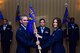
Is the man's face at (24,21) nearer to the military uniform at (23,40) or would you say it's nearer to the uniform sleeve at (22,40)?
the military uniform at (23,40)

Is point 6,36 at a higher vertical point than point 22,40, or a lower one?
lower

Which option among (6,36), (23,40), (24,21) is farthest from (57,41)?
(6,36)

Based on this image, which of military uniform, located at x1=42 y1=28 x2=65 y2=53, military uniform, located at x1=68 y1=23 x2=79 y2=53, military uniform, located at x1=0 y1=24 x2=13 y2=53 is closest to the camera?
military uniform, located at x1=42 y1=28 x2=65 y2=53

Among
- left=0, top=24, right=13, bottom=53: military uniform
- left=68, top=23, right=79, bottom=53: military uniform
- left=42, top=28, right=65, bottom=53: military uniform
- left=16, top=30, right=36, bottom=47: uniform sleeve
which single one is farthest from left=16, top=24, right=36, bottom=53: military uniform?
left=68, top=23, right=79, bottom=53: military uniform

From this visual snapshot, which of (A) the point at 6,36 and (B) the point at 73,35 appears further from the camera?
(B) the point at 73,35

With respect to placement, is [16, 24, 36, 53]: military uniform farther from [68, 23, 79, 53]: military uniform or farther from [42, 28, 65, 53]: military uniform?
[68, 23, 79, 53]: military uniform

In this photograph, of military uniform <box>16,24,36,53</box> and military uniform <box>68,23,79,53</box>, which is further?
military uniform <box>68,23,79,53</box>

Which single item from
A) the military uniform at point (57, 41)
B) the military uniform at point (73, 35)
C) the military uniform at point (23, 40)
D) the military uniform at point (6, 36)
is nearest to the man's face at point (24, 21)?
the military uniform at point (23, 40)

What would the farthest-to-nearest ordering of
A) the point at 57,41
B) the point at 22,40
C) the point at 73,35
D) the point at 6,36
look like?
the point at 73,35 → the point at 6,36 → the point at 57,41 → the point at 22,40

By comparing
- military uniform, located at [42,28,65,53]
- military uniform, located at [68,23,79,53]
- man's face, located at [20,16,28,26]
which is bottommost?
military uniform, located at [68,23,79,53]

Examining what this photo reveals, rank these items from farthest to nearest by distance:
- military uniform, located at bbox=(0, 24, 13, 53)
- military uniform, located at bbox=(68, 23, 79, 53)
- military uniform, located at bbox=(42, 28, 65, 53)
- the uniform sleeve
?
military uniform, located at bbox=(68, 23, 79, 53)
military uniform, located at bbox=(0, 24, 13, 53)
military uniform, located at bbox=(42, 28, 65, 53)
the uniform sleeve

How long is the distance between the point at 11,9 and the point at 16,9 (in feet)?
0.70

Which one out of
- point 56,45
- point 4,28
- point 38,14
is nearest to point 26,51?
point 56,45

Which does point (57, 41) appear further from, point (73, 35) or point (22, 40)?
point (73, 35)
